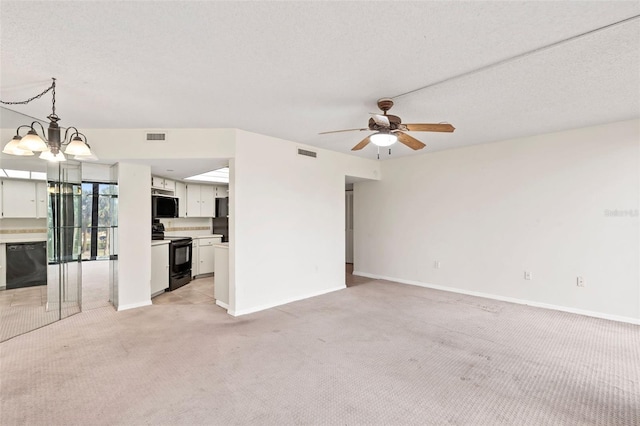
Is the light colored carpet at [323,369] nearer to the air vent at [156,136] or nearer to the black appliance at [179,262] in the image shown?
the black appliance at [179,262]

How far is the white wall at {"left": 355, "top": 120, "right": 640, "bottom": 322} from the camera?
3975 mm

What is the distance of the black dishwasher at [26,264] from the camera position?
14.6ft

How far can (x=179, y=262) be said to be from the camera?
557 centimetres

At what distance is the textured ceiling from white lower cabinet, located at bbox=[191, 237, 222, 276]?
3.20 meters

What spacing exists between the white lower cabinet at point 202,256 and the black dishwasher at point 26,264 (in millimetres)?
2387

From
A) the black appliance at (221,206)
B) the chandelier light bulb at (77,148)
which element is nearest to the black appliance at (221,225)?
the black appliance at (221,206)

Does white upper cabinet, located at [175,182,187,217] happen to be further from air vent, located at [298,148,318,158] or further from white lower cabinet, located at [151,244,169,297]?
air vent, located at [298,148,318,158]

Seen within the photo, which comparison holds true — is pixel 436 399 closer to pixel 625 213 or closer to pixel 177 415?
pixel 177 415

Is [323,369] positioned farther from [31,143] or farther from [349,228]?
[349,228]

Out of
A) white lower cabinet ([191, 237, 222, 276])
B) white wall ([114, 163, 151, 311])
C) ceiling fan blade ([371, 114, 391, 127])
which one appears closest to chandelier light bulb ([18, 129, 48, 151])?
white wall ([114, 163, 151, 311])

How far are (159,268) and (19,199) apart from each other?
2.15 m

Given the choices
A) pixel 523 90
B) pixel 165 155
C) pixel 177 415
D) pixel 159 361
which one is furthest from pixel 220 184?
pixel 523 90

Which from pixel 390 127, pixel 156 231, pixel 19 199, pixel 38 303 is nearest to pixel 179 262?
pixel 156 231

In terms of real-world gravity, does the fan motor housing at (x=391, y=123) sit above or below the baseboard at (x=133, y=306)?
above
